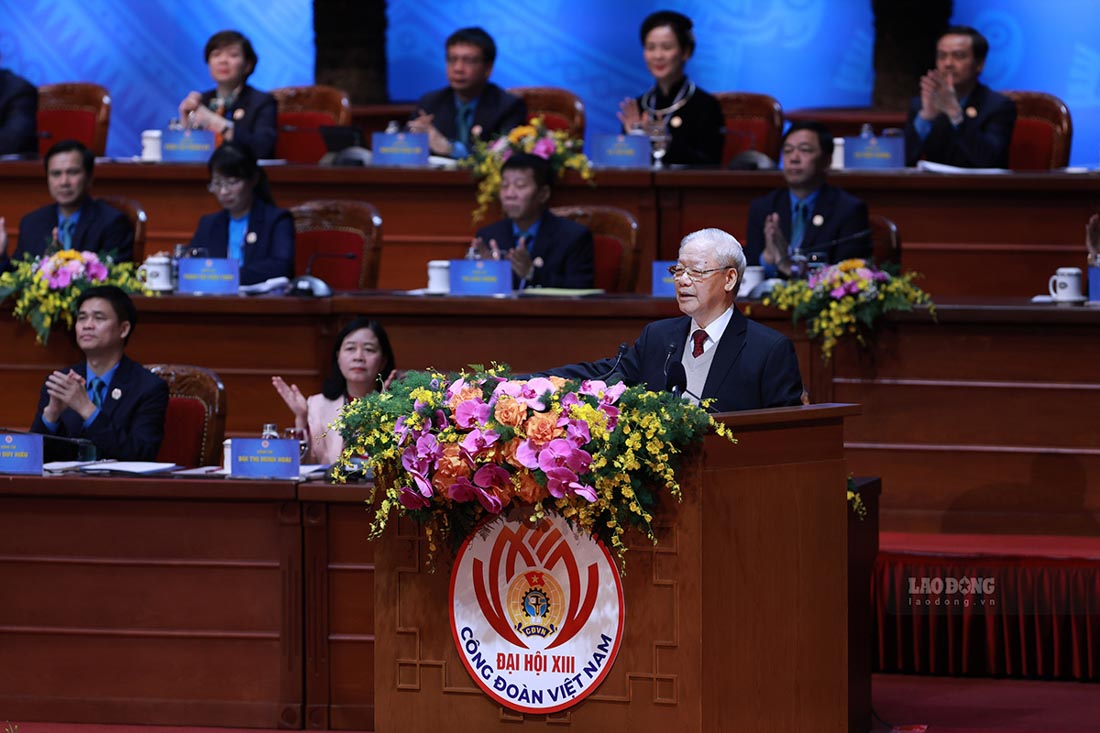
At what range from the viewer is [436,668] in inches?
122

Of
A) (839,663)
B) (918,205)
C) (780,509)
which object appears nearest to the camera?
(780,509)

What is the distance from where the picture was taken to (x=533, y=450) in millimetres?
2906

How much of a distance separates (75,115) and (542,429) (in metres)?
5.64

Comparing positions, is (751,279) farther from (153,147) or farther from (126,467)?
(153,147)

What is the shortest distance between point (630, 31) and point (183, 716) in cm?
686

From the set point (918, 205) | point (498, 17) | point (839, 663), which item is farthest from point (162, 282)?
point (498, 17)

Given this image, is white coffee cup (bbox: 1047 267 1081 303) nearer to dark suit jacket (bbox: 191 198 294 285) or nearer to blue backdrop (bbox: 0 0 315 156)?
dark suit jacket (bbox: 191 198 294 285)

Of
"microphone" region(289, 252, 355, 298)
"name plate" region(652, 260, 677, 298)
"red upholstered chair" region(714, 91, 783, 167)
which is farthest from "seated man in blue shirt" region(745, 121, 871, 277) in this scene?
"microphone" region(289, 252, 355, 298)

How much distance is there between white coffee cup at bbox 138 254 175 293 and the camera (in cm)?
588

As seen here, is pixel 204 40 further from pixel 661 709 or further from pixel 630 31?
pixel 661 709

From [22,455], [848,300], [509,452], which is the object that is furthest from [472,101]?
[509,452]

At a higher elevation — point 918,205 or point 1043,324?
point 918,205

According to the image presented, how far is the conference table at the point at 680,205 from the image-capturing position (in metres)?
6.53

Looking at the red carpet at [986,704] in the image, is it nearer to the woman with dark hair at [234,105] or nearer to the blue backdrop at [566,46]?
the woman with dark hair at [234,105]
